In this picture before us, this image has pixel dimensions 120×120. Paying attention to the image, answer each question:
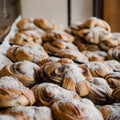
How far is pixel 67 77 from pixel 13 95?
278 mm

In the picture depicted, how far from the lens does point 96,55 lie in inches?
71.9

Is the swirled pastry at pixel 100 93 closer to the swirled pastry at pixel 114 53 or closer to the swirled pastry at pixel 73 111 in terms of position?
the swirled pastry at pixel 73 111

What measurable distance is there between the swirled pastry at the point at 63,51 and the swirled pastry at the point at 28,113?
80 centimetres

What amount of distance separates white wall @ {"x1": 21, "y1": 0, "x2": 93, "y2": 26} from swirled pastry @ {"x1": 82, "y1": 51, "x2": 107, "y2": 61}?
7.23 feet

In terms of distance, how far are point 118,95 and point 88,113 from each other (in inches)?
10.8

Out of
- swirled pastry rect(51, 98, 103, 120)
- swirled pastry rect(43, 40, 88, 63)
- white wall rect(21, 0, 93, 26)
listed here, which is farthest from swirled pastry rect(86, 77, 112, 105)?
white wall rect(21, 0, 93, 26)

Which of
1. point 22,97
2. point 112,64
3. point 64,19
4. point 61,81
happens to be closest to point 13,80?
point 22,97

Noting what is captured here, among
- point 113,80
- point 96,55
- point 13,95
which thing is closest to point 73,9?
point 96,55

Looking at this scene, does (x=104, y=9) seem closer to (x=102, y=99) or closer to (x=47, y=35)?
(x=47, y=35)

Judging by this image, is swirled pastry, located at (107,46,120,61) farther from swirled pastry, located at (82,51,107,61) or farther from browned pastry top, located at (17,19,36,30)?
browned pastry top, located at (17,19,36,30)

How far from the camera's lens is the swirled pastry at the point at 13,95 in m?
0.68

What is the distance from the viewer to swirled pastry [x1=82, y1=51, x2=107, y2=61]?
69.6 inches

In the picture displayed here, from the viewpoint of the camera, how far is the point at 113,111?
771mm

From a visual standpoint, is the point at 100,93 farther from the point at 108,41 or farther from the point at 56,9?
the point at 56,9
